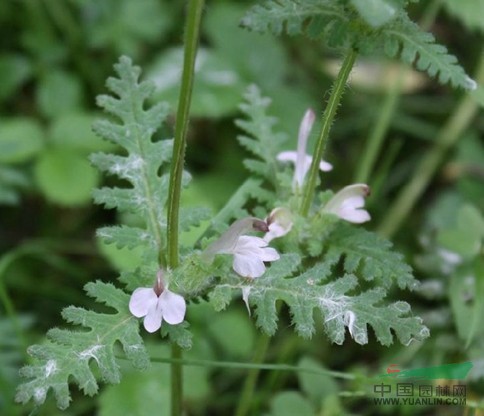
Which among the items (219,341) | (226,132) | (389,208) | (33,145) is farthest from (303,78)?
(219,341)

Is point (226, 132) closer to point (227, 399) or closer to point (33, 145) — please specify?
point (33, 145)

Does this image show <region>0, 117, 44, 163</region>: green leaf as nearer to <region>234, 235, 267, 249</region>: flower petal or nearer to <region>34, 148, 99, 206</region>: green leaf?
<region>34, 148, 99, 206</region>: green leaf

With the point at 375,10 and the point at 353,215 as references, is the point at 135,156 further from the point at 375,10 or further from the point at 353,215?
the point at 375,10

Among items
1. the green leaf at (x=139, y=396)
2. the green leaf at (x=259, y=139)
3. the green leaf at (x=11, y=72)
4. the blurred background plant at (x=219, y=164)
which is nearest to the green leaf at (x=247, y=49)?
the blurred background plant at (x=219, y=164)

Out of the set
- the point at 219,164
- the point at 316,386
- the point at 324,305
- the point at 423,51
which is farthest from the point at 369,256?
the point at 219,164

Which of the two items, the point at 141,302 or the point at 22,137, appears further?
the point at 22,137

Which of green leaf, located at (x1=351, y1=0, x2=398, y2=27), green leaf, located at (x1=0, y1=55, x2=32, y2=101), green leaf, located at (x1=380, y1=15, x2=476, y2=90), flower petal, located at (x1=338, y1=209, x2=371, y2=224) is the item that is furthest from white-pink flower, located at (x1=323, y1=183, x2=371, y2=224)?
green leaf, located at (x1=0, y1=55, x2=32, y2=101)
